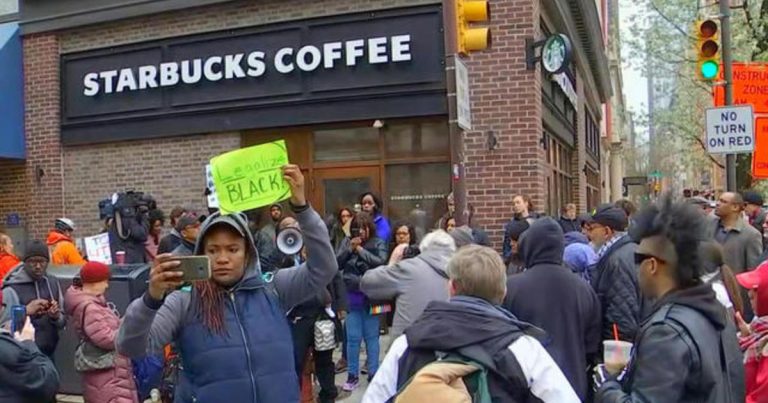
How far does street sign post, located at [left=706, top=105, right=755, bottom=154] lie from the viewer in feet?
34.1

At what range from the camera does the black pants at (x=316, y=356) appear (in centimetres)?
675

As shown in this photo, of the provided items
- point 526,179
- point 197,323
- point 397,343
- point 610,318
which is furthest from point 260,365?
point 526,179

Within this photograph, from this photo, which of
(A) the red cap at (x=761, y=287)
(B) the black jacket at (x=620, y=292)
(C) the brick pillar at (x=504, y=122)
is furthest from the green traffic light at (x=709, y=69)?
(A) the red cap at (x=761, y=287)

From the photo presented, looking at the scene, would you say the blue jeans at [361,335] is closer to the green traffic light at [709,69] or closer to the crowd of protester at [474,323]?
the crowd of protester at [474,323]

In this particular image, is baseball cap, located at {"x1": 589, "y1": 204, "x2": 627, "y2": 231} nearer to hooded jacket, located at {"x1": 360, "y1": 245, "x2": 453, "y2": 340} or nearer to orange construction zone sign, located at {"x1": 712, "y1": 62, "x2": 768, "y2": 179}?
hooded jacket, located at {"x1": 360, "y1": 245, "x2": 453, "y2": 340}

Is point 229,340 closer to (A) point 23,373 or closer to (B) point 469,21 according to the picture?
(A) point 23,373

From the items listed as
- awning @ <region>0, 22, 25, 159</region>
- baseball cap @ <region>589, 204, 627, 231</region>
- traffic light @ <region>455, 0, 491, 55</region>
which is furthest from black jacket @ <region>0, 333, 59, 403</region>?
awning @ <region>0, 22, 25, 159</region>

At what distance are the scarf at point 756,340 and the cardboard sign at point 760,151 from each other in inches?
297

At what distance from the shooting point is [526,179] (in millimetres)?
10570

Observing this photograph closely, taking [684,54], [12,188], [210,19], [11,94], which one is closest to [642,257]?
[210,19]

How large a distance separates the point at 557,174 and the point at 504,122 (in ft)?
14.4

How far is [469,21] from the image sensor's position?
7.57m

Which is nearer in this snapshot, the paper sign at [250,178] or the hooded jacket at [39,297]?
the paper sign at [250,178]

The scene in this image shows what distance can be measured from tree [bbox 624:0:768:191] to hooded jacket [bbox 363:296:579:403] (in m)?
12.4
